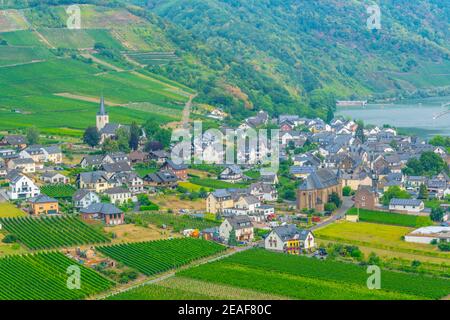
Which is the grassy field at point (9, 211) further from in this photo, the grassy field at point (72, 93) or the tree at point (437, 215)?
the grassy field at point (72, 93)

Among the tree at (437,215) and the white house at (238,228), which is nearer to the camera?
the white house at (238,228)

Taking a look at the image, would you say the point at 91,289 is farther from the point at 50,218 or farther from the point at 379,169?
the point at 379,169

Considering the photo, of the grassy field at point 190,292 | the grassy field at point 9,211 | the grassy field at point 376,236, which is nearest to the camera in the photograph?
the grassy field at point 190,292

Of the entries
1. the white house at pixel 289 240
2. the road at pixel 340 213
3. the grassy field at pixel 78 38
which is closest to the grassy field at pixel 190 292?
the white house at pixel 289 240

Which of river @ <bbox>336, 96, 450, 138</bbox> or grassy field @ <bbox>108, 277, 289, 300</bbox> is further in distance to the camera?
river @ <bbox>336, 96, 450, 138</bbox>

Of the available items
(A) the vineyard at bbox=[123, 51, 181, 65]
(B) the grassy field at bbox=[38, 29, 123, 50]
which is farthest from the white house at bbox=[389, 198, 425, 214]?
(B) the grassy field at bbox=[38, 29, 123, 50]

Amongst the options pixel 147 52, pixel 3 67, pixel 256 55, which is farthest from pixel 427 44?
pixel 3 67

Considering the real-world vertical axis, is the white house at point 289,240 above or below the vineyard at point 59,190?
below

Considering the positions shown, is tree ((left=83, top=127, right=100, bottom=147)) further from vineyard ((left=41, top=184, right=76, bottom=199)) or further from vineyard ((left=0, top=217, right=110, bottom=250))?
vineyard ((left=0, top=217, right=110, bottom=250))
